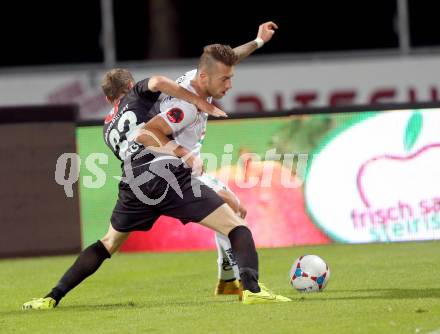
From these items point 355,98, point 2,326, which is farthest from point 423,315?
point 355,98

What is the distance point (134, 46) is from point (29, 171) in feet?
27.0

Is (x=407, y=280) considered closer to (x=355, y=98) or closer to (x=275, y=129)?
(x=275, y=129)

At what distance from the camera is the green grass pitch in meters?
8.34

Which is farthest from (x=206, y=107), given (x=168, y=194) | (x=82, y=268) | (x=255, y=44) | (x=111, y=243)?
(x=82, y=268)

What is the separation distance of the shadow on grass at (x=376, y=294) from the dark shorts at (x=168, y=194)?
1072 millimetres

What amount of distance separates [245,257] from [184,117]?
104cm

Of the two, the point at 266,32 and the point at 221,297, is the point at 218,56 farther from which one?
the point at 221,297

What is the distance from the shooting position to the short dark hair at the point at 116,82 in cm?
972

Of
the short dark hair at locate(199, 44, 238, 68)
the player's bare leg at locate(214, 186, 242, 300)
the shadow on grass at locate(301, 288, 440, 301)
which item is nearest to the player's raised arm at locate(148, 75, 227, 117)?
the short dark hair at locate(199, 44, 238, 68)

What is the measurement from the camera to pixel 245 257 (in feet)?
29.7

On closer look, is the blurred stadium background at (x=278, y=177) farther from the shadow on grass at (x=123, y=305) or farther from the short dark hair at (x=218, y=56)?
the short dark hair at (x=218, y=56)

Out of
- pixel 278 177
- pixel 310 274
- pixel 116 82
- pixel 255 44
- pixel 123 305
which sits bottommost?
pixel 123 305

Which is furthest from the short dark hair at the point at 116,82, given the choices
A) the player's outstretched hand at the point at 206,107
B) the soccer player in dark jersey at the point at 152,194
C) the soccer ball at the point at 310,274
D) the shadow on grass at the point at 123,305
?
the soccer ball at the point at 310,274

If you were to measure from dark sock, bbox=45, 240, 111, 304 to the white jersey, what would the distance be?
3.27 feet
